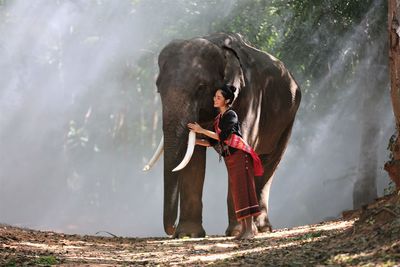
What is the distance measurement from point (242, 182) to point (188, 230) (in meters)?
1.73

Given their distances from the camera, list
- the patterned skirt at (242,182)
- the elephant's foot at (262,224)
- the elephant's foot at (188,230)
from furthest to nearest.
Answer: the elephant's foot at (262,224)
the elephant's foot at (188,230)
the patterned skirt at (242,182)

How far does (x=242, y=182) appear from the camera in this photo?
386 inches

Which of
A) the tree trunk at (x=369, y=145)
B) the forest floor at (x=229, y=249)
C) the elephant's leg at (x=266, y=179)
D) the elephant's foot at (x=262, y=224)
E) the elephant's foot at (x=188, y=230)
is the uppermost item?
the tree trunk at (x=369, y=145)

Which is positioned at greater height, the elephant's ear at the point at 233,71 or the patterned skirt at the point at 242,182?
the elephant's ear at the point at 233,71

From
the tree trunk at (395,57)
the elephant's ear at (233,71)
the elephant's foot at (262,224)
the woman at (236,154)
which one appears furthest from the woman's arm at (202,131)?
the elephant's foot at (262,224)

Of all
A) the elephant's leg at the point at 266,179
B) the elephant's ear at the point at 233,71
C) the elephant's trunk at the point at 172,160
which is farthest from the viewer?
the elephant's leg at the point at 266,179

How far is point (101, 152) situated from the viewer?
4862cm

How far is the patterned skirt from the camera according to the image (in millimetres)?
9805

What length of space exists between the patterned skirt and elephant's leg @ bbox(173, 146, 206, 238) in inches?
62.6

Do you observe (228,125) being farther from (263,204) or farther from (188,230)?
(263,204)

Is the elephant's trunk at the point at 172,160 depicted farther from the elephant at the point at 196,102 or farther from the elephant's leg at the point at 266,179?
the elephant's leg at the point at 266,179

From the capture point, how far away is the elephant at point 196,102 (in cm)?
1098

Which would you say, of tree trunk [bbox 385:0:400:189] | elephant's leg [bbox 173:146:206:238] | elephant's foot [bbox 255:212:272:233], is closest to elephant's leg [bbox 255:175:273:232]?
elephant's foot [bbox 255:212:272:233]

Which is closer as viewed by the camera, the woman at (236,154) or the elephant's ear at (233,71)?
the woman at (236,154)
